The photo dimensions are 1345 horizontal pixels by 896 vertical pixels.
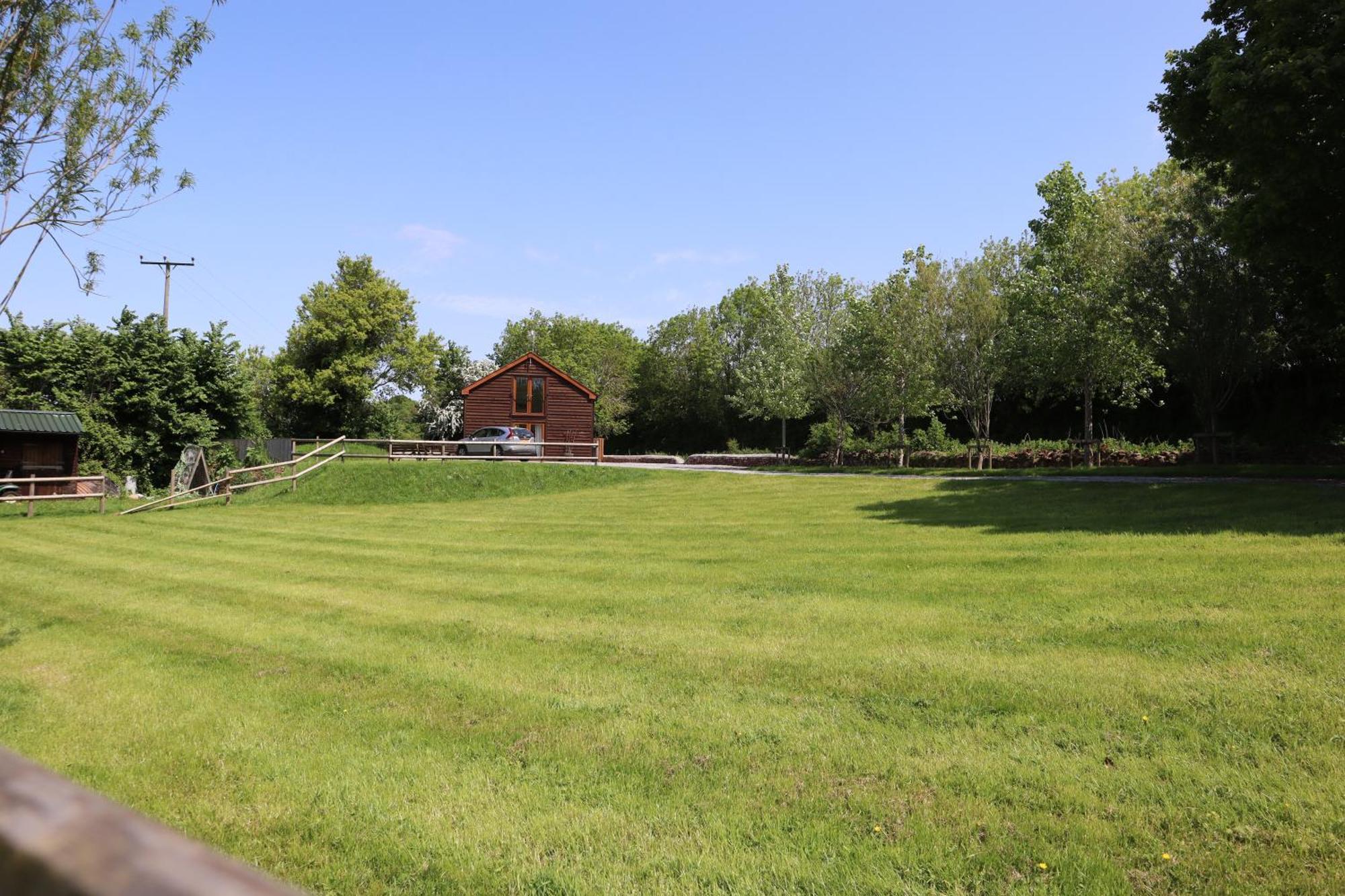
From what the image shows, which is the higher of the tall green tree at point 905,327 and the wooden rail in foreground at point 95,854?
the tall green tree at point 905,327

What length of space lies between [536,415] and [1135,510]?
32.8 metres

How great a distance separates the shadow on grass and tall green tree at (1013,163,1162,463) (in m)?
8.98

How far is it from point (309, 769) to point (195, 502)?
2400 cm

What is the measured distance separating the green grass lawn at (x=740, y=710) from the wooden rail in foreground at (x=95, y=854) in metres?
3.69

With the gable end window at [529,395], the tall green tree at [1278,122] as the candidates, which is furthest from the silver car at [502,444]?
the tall green tree at [1278,122]

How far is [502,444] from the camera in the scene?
34531mm

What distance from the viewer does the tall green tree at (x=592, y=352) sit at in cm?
6456

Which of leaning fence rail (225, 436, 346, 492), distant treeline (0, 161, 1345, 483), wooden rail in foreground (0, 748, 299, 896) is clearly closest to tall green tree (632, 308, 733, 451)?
distant treeline (0, 161, 1345, 483)

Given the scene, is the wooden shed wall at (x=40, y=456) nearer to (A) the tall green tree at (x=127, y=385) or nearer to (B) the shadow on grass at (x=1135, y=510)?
(A) the tall green tree at (x=127, y=385)

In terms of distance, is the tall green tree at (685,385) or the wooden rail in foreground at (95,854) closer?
the wooden rail in foreground at (95,854)

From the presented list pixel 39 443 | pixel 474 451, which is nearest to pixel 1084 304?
pixel 474 451

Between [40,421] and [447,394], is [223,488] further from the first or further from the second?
[447,394]

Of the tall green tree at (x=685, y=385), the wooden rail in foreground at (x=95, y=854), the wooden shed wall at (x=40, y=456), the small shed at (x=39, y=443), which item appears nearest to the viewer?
the wooden rail in foreground at (x=95, y=854)

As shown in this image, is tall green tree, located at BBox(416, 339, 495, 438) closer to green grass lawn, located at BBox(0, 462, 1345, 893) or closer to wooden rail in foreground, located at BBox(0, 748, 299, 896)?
green grass lawn, located at BBox(0, 462, 1345, 893)
